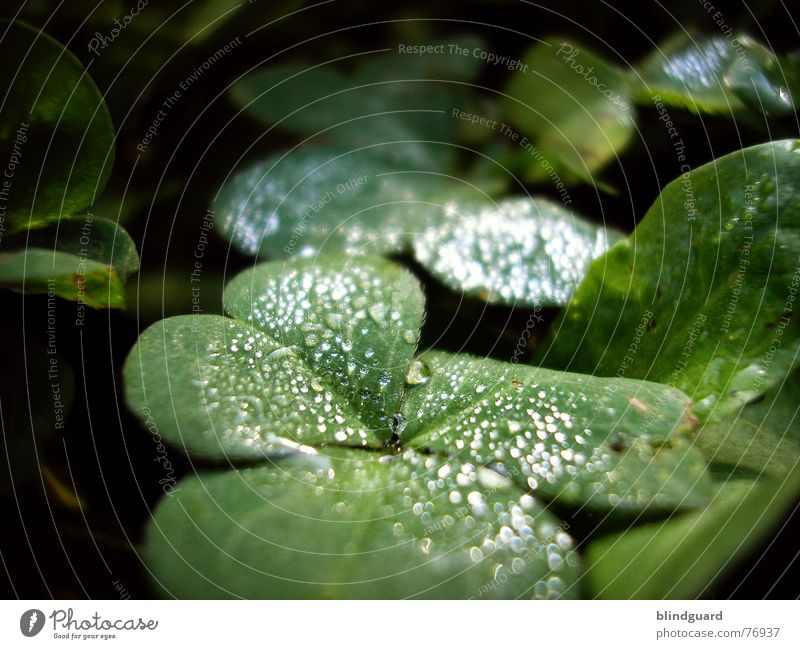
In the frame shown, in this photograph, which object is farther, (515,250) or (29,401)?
(515,250)

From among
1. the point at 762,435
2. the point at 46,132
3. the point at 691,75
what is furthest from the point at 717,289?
the point at 46,132

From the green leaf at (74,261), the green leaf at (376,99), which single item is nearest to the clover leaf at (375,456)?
the green leaf at (74,261)

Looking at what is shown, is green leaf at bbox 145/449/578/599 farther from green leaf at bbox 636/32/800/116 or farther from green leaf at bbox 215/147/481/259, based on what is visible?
green leaf at bbox 636/32/800/116

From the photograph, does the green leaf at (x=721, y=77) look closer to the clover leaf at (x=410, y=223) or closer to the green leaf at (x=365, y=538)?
the clover leaf at (x=410, y=223)

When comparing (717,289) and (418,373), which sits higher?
(717,289)

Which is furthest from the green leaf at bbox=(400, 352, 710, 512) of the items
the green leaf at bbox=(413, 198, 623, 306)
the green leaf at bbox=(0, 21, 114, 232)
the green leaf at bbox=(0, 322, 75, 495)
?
the green leaf at bbox=(0, 21, 114, 232)

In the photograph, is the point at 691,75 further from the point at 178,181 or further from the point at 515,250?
the point at 178,181
